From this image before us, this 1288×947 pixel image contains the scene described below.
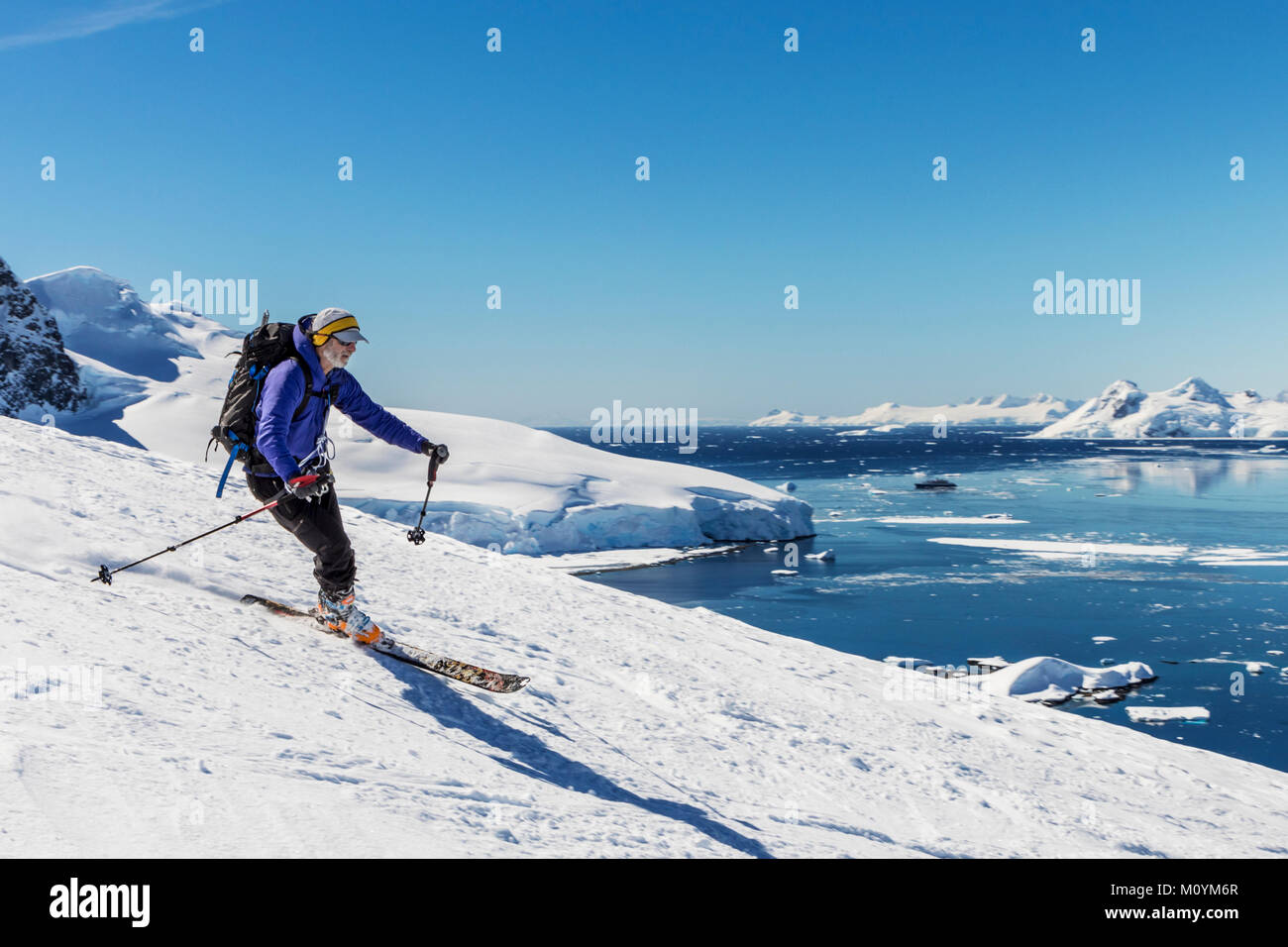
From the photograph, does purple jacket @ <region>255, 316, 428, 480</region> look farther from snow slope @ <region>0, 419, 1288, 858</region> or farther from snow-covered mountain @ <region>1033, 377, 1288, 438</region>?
snow-covered mountain @ <region>1033, 377, 1288, 438</region>

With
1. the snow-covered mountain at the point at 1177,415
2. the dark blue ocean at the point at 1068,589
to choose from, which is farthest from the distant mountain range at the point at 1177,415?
the dark blue ocean at the point at 1068,589

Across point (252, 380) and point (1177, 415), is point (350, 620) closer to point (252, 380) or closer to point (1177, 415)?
point (252, 380)

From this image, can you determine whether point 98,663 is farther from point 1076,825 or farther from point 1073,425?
point 1073,425

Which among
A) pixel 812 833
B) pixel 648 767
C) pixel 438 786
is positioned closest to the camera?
pixel 438 786

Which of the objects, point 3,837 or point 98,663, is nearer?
point 3,837

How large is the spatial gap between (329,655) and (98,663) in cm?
121


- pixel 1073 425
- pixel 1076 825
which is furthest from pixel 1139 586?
pixel 1073 425

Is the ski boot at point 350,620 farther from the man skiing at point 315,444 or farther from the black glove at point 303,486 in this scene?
the black glove at point 303,486

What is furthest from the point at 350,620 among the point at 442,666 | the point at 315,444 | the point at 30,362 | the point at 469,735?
the point at 30,362

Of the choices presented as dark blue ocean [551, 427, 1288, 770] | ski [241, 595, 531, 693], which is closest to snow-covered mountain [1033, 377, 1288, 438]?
dark blue ocean [551, 427, 1288, 770]

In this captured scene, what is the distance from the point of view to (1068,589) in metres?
24.7

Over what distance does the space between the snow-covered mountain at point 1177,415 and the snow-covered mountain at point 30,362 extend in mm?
182820

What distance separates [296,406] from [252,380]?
12.7 inches

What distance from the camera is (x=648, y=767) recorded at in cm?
426
